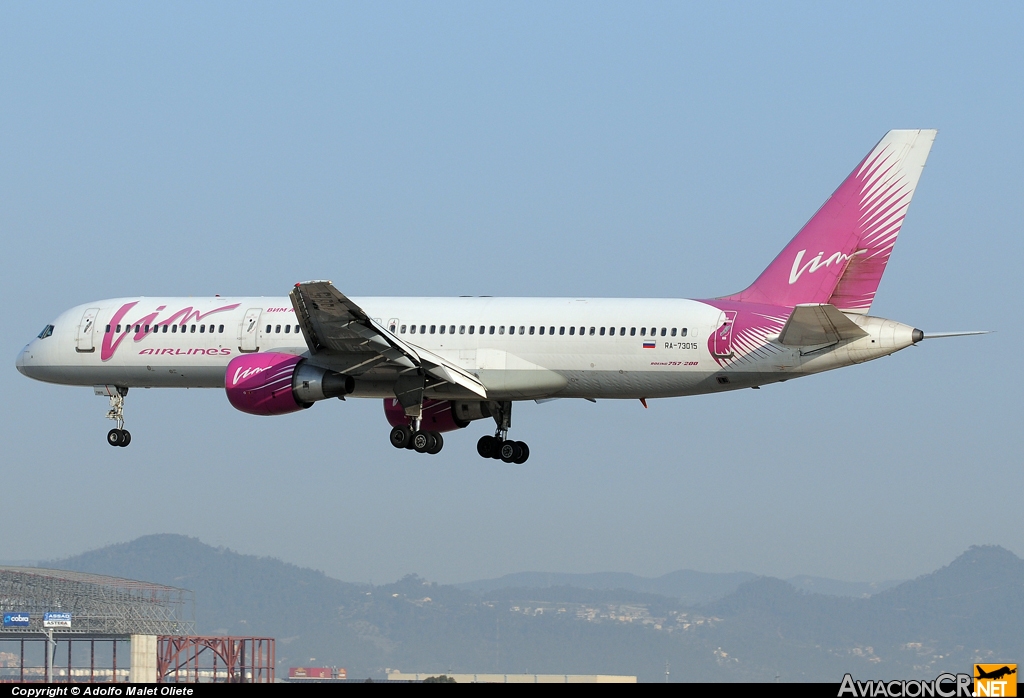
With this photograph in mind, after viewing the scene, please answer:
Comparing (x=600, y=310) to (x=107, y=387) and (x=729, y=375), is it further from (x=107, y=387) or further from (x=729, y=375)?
(x=107, y=387)

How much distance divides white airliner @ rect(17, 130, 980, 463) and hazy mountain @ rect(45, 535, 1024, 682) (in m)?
34.4

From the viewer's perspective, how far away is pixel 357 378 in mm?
47781

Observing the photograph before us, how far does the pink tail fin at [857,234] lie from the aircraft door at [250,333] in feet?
54.1

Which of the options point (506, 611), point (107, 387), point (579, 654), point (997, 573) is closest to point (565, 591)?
point (506, 611)

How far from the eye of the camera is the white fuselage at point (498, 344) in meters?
44.8

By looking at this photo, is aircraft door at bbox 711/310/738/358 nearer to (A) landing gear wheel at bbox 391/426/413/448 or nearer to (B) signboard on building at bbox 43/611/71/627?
(A) landing gear wheel at bbox 391/426/413/448

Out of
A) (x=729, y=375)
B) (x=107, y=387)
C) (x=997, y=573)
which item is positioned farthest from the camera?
(x=997, y=573)

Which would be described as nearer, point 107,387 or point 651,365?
point 651,365

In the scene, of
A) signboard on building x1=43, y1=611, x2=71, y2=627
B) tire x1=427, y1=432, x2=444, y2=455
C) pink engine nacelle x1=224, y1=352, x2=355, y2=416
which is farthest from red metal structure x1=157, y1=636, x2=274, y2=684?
pink engine nacelle x1=224, y1=352, x2=355, y2=416

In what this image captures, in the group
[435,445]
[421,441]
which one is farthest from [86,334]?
[435,445]

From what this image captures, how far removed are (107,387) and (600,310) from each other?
1826 cm

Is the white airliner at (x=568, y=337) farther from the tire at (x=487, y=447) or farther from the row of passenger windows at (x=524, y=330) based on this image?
the tire at (x=487, y=447)

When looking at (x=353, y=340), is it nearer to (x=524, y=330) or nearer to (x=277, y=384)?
(x=277, y=384)

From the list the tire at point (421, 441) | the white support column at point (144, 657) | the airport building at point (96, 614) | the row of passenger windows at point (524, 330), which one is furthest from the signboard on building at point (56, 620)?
the row of passenger windows at point (524, 330)
